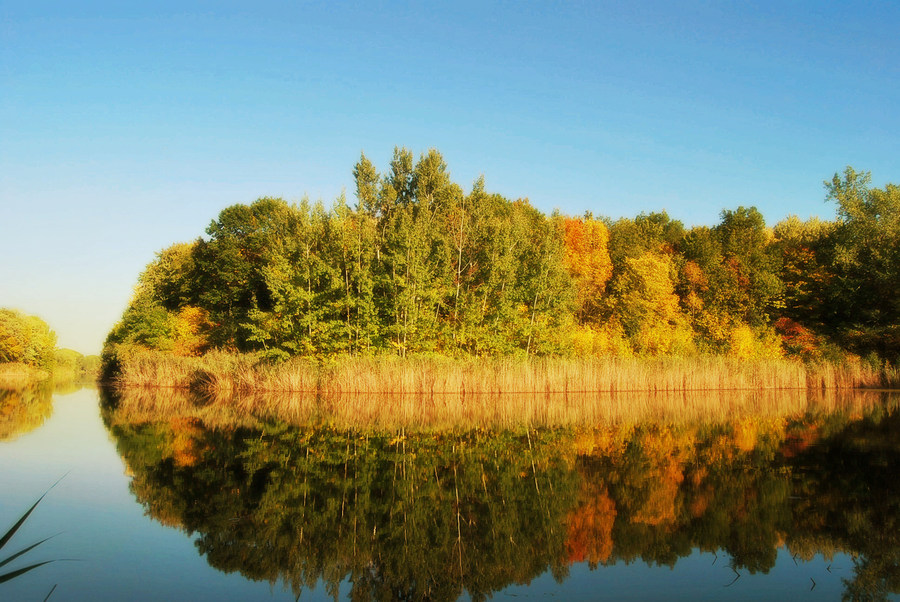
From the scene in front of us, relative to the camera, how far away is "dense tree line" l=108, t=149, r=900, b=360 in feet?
93.4

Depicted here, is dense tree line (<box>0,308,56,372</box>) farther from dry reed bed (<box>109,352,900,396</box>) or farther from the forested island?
dry reed bed (<box>109,352,900,396</box>)

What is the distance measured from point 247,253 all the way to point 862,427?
117 feet

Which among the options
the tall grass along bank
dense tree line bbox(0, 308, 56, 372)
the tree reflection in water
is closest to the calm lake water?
the tree reflection in water

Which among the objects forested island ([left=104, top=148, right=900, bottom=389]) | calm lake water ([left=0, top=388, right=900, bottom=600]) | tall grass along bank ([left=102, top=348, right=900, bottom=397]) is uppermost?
forested island ([left=104, top=148, right=900, bottom=389])

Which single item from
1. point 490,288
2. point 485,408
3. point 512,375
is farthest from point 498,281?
point 485,408

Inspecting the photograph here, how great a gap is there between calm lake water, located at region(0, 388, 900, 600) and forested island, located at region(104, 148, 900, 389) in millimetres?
13844

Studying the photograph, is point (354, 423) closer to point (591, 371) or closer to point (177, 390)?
point (591, 371)

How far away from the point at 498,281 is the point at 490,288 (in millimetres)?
548

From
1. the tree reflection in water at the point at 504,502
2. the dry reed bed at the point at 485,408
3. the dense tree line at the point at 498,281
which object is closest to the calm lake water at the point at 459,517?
the tree reflection in water at the point at 504,502

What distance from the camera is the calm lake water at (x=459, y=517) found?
5.46m

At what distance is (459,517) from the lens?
285 inches

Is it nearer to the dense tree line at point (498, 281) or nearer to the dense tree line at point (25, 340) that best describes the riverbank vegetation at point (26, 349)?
the dense tree line at point (25, 340)

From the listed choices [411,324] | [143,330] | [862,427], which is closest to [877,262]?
[862,427]

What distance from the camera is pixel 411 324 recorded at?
2738 centimetres
